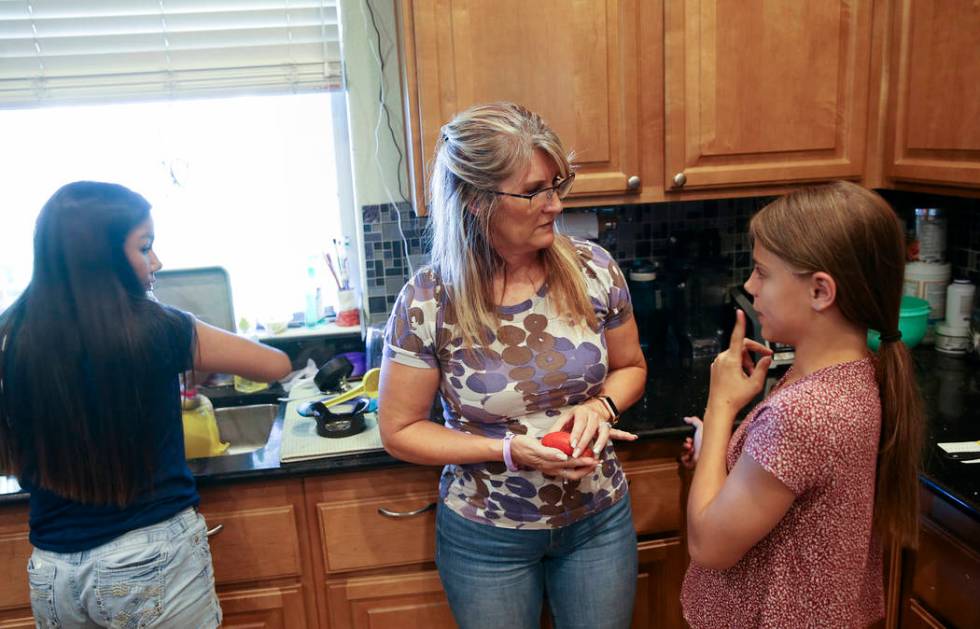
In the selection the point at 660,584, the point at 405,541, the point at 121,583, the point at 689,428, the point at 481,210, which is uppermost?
the point at 481,210

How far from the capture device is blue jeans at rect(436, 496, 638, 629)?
1430 millimetres

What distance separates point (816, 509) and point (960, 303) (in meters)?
1.26

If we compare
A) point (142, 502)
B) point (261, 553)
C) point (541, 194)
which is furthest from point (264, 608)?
point (541, 194)

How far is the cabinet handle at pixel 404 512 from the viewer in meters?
1.75

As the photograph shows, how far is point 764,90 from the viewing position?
1.92m

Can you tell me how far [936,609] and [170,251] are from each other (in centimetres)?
197

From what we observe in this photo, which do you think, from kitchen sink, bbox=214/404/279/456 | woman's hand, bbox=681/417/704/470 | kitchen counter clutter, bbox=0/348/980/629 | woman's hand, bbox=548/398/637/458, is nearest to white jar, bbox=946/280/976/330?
kitchen counter clutter, bbox=0/348/980/629

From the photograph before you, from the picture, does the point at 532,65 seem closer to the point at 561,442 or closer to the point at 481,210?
the point at 481,210

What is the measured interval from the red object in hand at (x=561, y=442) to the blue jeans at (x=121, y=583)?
683 millimetres

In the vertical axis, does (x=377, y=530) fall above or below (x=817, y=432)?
below

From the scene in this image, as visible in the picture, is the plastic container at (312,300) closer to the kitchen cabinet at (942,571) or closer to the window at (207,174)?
the window at (207,174)

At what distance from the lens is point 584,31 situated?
1830 millimetres

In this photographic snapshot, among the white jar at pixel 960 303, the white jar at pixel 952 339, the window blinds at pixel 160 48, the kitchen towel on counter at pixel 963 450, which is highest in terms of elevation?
the window blinds at pixel 160 48

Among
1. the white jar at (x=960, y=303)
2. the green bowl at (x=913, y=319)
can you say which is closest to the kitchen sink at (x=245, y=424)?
the green bowl at (x=913, y=319)
